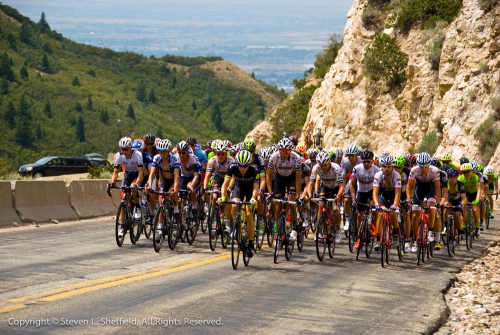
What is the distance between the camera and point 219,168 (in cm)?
1622

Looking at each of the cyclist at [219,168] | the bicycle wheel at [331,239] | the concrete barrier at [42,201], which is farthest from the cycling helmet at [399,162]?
the concrete barrier at [42,201]

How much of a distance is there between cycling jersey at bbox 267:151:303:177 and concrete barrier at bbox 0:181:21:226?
6.64 meters

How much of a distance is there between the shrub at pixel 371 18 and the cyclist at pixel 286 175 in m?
39.1

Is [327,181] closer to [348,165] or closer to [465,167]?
[348,165]

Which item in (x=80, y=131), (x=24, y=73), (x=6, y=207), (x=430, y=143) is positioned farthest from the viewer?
(x=24, y=73)

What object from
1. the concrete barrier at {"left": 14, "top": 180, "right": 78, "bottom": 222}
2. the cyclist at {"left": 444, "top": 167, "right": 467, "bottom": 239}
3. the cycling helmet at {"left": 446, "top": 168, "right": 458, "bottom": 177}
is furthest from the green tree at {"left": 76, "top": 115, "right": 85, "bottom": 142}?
the cycling helmet at {"left": 446, "top": 168, "right": 458, "bottom": 177}

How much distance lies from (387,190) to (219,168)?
3.29 meters

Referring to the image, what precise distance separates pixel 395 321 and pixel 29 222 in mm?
11424

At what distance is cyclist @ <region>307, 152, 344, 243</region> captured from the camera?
1599 cm

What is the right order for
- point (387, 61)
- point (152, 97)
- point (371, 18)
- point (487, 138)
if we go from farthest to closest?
point (152, 97)
point (371, 18)
point (387, 61)
point (487, 138)

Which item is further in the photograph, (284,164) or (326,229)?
(326,229)

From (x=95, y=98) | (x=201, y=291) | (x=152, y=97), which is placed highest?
(x=152, y=97)

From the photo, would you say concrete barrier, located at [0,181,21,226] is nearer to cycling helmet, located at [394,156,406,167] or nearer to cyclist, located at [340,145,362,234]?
cyclist, located at [340,145,362,234]

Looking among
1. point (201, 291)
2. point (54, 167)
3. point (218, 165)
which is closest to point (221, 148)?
point (218, 165)
